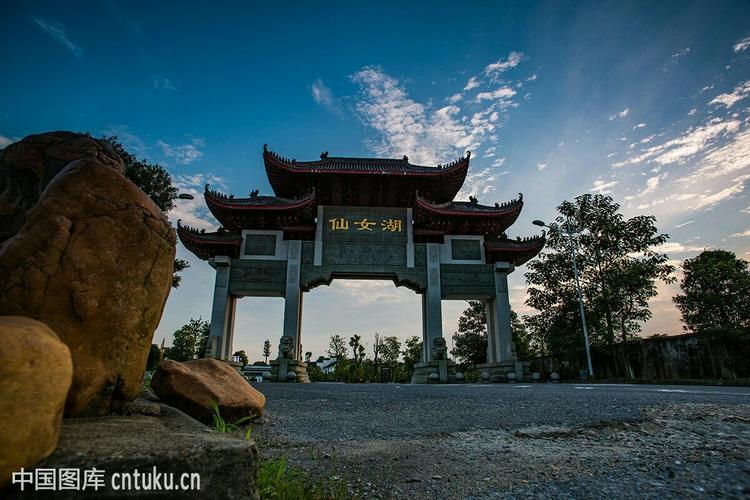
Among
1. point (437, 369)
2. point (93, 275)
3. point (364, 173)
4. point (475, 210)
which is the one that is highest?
point (364, 173)

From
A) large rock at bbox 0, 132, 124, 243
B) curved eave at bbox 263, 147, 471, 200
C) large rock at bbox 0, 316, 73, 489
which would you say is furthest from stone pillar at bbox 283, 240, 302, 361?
large rock at bbox 0, 316, 73, 489

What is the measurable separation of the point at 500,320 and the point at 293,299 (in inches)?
361

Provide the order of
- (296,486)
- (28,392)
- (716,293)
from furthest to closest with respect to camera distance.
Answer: (716,293), (296,486), (28,392)

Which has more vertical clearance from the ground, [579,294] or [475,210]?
[475,210]

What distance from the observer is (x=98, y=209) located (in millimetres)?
1894

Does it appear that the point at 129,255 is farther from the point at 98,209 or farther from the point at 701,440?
the point at 701,440

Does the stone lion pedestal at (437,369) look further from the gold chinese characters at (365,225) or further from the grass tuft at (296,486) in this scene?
the grass tuft at (296,486)

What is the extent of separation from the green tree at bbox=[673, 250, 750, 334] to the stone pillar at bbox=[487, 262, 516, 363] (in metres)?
8.13

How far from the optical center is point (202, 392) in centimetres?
297

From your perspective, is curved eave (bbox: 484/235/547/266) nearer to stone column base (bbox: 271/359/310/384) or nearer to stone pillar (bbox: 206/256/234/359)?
stone column base (bbox: 271/359/310/384)

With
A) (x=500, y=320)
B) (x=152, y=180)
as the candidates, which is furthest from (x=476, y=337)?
(x=152, y=180)

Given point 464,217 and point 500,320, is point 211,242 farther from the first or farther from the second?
point 500,320

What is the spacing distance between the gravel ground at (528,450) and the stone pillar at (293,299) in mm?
12025

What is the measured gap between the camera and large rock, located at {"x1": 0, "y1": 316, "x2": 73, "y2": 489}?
1.02m
